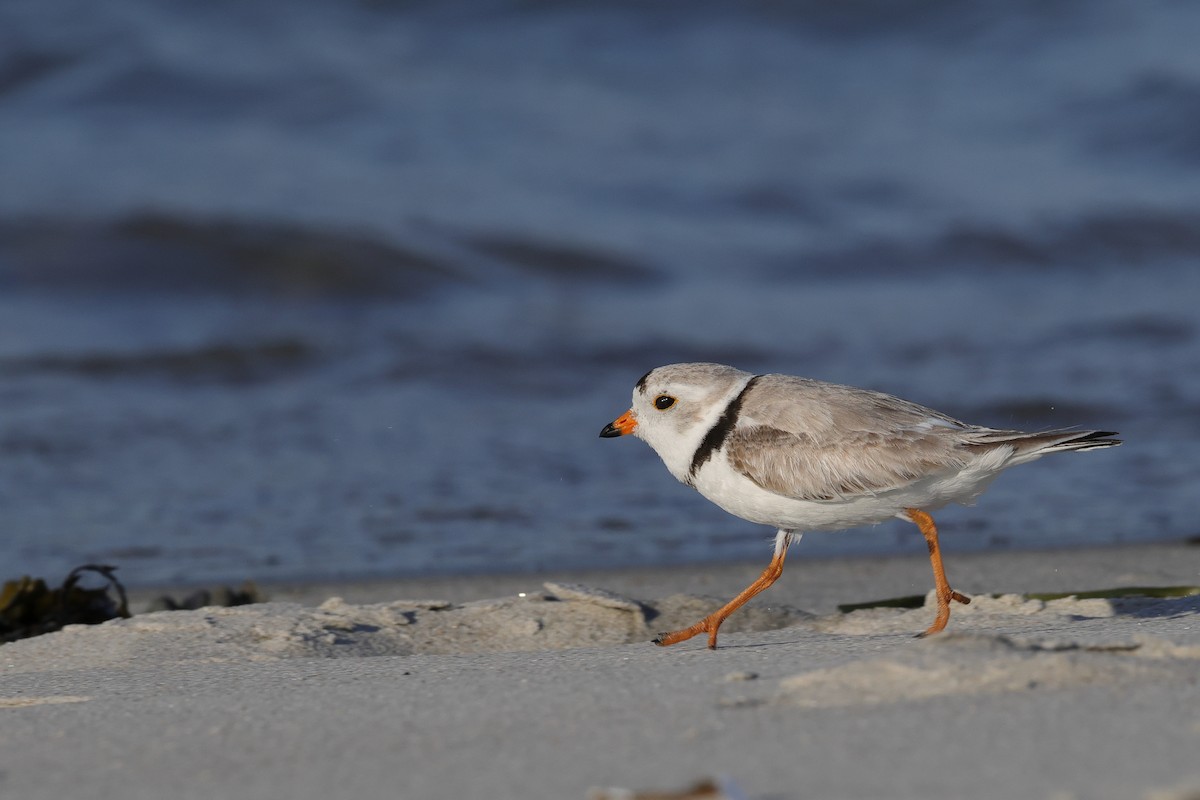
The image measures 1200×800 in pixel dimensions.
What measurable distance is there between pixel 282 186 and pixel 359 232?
4.23 ft

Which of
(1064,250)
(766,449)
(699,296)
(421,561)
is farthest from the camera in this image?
(1064,250)

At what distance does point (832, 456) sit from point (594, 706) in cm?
112

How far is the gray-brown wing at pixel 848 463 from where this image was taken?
3652 millimetres

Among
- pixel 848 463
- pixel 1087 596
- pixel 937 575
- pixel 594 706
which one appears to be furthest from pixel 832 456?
pixel 1087 596

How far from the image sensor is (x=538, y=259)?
11500 mm

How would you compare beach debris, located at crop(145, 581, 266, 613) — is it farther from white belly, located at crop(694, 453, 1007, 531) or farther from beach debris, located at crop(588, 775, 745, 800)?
beach debris, located at crop(588, 775, 745, 800)

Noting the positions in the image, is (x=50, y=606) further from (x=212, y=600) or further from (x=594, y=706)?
(x=594, y=706)

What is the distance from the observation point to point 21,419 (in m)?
8.09

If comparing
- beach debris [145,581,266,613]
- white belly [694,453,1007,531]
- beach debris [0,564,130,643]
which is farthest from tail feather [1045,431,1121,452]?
beach debris [0,564,130,643]

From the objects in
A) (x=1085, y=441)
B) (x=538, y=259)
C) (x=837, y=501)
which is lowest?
(x=837, y=501)

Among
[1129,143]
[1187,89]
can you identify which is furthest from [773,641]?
[1187,89]

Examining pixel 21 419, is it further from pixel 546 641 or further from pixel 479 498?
pixel 546 641

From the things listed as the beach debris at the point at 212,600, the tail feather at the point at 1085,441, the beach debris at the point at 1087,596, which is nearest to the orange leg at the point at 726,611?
the beach debris at the point at 1087,596

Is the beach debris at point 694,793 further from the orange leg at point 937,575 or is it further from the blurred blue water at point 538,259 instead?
the blurred blue water at point 538,259
